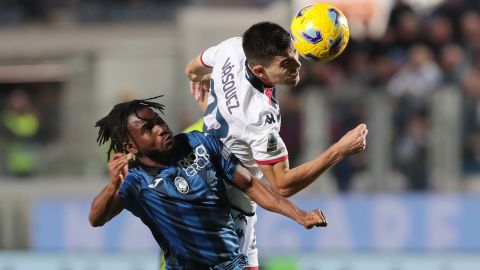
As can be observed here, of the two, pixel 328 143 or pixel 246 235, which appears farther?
pixel 328 143

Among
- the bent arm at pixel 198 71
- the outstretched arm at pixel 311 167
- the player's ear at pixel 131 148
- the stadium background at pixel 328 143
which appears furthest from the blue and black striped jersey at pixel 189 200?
the stadium background at pixel 328 143

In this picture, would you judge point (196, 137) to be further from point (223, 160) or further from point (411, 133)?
point (411, 133)

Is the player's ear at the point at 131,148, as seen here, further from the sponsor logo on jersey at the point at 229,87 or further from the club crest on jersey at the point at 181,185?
the sponsor logo on jersey at the point at 229,87

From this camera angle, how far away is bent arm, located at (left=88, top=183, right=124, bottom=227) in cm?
565

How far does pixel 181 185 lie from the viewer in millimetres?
5910

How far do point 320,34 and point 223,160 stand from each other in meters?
0.84

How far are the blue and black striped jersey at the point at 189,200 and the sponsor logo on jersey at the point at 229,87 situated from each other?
0.72ft

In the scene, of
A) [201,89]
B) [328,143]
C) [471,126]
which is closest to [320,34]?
[201,89]

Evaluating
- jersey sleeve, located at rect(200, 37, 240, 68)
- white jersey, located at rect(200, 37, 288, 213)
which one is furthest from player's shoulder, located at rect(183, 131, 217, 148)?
jersey sleeve, located at rect(200, 37, 240, 68)

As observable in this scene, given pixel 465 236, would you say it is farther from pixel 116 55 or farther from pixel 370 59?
pixel 116 55

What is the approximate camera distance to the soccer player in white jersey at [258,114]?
5898mm

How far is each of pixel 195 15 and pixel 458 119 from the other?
4095mm

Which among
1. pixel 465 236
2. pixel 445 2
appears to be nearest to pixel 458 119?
pixel 465 236

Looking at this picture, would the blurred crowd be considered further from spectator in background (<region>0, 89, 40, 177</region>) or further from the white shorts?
the white shorts
